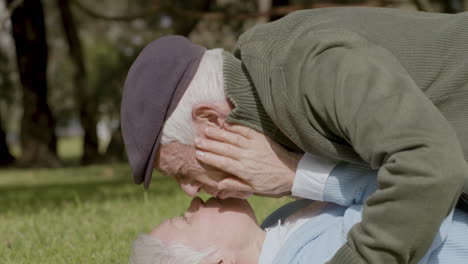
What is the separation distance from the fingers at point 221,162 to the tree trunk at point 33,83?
507 inches

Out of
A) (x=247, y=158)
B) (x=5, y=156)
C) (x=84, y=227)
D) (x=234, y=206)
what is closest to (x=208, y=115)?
(x=247, y=158)

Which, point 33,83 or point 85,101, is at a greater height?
point 33,83

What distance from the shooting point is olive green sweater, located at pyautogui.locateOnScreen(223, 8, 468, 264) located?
1958mm

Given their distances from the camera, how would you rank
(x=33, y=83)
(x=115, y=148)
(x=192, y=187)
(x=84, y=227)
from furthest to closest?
1. (x=115, y=148)
2. (x=33, y=83)
3. (x=84, y=227)
4. (x=192, y=187)

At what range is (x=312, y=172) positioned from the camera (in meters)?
2.52

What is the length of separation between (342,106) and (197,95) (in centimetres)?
61

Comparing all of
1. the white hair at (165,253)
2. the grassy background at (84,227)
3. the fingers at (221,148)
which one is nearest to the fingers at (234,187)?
the fingers at (221,148)

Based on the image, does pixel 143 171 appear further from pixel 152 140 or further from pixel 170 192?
pixel 170 192

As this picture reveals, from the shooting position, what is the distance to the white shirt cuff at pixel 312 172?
8.28 ft

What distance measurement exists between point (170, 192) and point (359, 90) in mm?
4967

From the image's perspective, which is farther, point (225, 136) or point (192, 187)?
point (192, 187)

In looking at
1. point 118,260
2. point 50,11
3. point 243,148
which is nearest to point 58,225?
point 118,260

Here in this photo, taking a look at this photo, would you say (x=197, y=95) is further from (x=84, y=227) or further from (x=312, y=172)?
(x=84, y=227)

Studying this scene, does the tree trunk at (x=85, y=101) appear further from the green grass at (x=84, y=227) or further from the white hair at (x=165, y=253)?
the white hair at (x=165, y=253)
